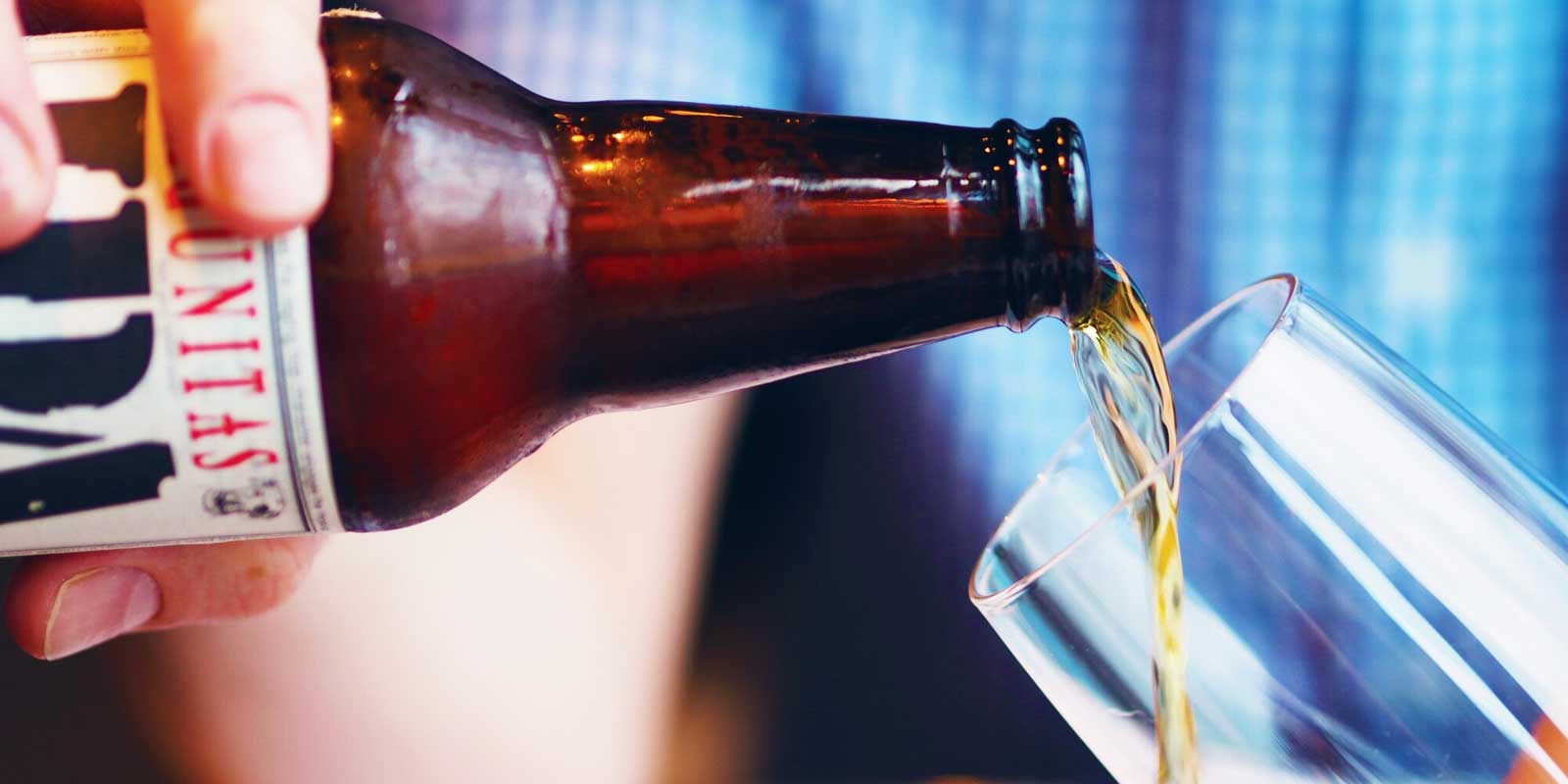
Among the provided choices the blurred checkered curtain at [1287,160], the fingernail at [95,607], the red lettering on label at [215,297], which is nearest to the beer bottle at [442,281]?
the red lettering on label at [215,297]

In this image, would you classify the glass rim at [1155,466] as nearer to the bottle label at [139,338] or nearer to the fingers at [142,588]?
the bottle label at [139,338]

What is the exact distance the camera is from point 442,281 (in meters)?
0.34

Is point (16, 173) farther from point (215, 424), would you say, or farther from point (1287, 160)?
point (1287, 160)

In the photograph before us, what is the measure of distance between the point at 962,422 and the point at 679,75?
261 millimetres

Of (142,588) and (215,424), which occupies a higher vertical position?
(215,424)

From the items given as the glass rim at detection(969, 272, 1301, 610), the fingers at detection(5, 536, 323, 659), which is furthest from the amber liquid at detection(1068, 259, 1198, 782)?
the fingers at detection(5, 536, 323, 659)

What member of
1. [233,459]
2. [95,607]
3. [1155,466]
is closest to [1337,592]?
[1155,466]

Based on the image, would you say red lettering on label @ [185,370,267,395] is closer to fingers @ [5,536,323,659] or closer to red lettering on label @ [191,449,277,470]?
red lettering on label @ [191,449,277,470]

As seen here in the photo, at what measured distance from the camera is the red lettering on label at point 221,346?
31cm

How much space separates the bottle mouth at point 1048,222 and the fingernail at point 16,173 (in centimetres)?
25

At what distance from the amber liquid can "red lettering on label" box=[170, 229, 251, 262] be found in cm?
22

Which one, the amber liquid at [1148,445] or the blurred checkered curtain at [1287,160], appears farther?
the blurred checkered curtain at [1287,160]

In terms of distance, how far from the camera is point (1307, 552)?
342 mm

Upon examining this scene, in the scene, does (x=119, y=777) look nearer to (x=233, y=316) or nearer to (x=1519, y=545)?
(x=233, y=316)
